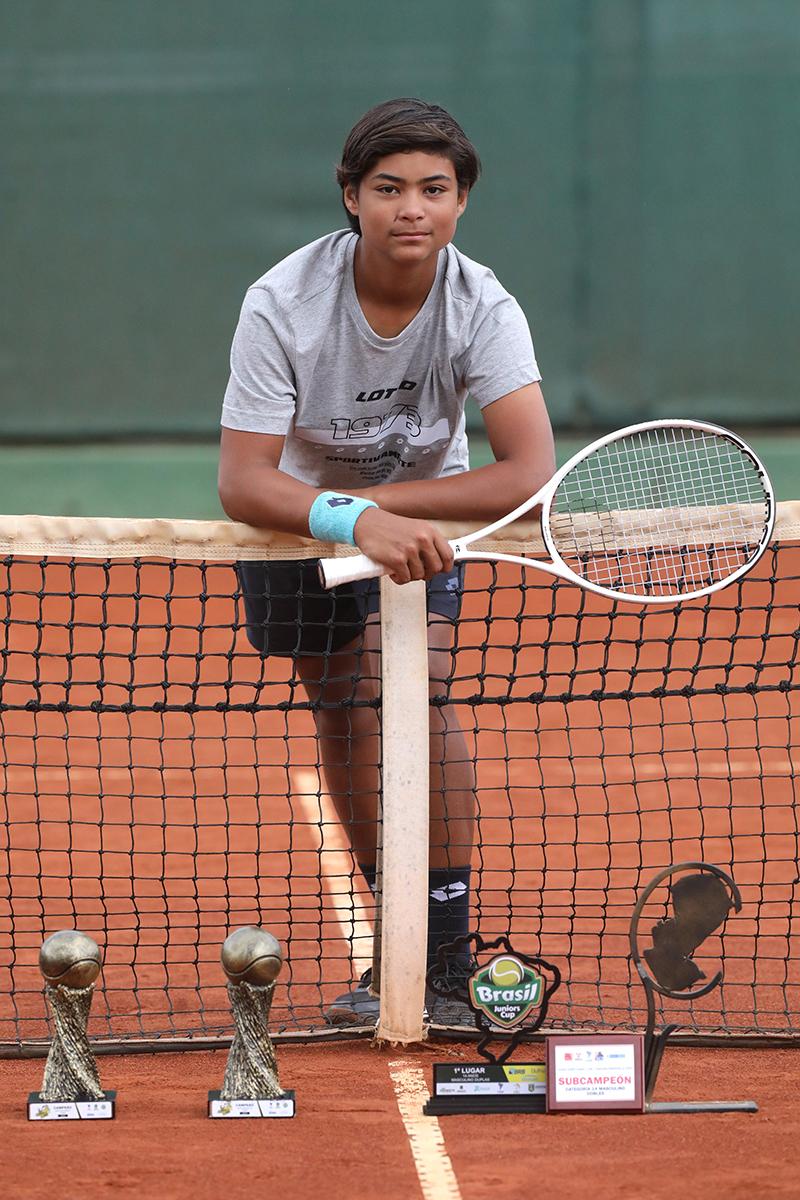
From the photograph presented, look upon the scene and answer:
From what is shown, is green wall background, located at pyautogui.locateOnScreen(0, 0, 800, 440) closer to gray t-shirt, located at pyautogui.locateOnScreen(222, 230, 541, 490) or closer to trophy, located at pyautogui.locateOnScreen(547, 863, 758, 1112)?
gray t-shirt, located at pyautogui.locateOnScreen(222, 230, 541, 490)

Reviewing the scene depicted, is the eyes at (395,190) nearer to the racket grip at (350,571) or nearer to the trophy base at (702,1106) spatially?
the racket grip at (350,571)

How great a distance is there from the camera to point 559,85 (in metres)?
9.52

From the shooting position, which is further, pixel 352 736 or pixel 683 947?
pixel 352 736

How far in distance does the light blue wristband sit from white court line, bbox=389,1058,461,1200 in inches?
36.4

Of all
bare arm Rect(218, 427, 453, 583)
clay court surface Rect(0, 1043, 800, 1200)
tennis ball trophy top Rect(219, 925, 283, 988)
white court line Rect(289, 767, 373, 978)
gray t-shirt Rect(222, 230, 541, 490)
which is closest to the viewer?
clay court surface Rect(0, 1043, 800, 1200)

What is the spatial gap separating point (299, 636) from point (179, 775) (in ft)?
7.37

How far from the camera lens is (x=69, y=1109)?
248cm

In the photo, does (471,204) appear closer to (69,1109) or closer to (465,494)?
(465,494)

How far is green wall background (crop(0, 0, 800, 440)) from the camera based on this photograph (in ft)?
31.1

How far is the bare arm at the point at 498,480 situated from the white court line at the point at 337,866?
56cm

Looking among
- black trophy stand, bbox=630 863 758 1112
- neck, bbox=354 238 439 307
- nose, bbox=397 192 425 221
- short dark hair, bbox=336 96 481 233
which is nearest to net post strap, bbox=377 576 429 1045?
black trophy stand, bbox=630 863 758 1112

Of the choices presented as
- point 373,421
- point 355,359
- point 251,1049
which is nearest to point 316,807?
point 373,421

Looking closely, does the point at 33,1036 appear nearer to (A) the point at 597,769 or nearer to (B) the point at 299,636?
(B) the point at 299,636

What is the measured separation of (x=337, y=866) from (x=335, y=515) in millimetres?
1708
